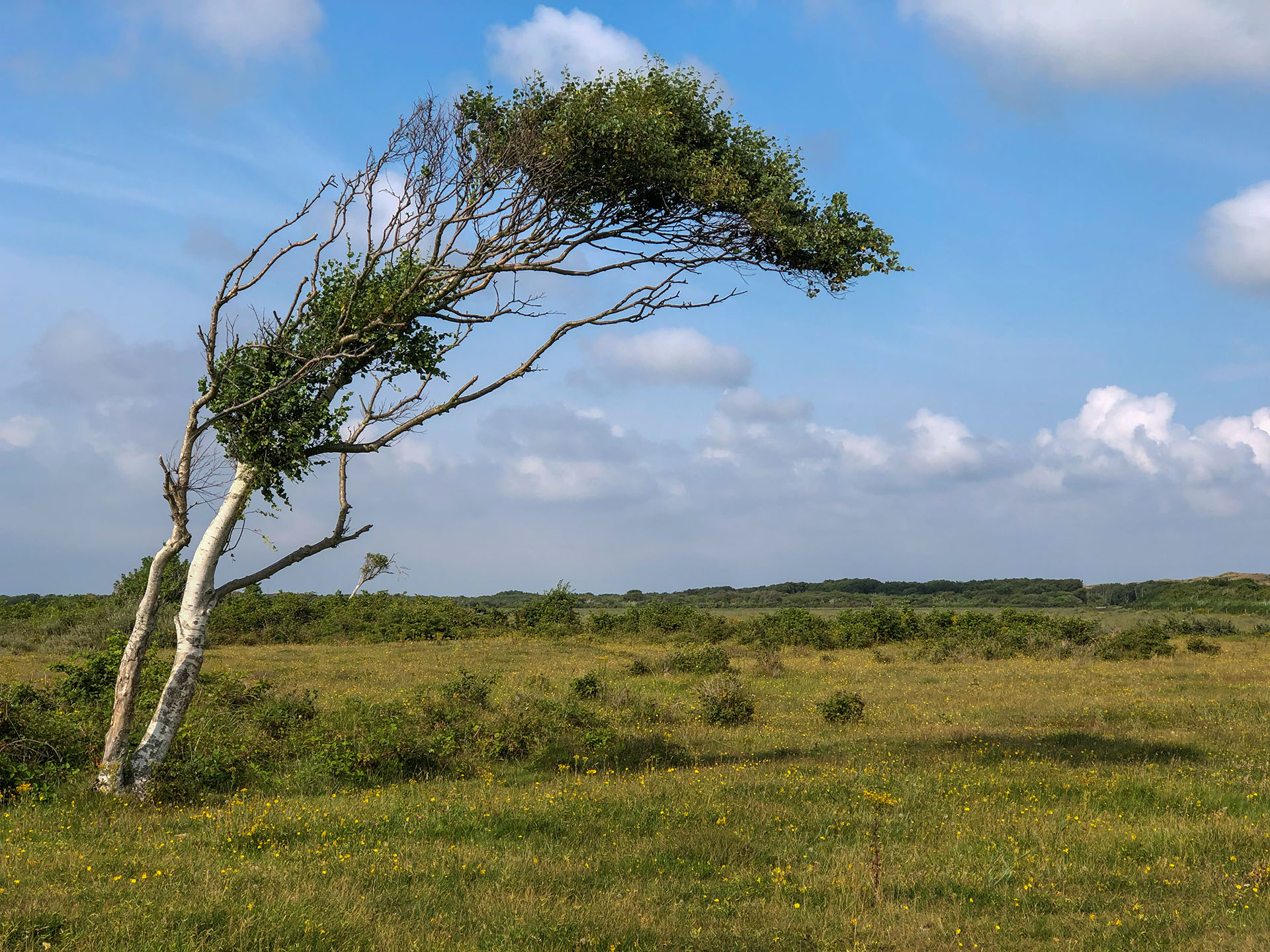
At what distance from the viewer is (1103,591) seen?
120125 mm

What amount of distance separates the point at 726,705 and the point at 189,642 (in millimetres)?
11340

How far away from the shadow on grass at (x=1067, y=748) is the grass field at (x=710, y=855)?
83 millimetres

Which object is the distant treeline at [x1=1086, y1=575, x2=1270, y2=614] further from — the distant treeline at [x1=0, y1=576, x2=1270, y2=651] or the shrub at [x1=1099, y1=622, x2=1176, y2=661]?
the shrub at [x1=1099, y1=622, x2=1176, y2=661]

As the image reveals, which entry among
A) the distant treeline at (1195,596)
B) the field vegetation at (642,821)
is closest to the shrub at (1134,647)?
the field vegetation at (642,821)

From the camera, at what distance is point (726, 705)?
62.2ft

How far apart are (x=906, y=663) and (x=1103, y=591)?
103447mm

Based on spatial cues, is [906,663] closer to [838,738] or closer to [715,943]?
[838,738]

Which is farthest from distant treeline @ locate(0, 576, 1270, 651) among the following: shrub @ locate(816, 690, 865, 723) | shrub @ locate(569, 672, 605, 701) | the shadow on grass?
the shadow on grass

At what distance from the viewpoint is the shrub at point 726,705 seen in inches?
734

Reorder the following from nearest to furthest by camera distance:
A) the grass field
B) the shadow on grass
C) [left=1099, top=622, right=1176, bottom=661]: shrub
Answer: the grass field, the shadow on grass, [left=1099, top=622, right=1176, bottom=661]: shrub

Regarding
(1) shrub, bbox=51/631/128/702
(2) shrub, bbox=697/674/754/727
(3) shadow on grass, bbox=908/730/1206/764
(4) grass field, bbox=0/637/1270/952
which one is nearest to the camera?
(4) grass field, bbox=0/637/1270/952

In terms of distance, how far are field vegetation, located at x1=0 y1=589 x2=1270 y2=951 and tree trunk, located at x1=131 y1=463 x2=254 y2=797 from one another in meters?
0.43

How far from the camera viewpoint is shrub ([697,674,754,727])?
18641 mm

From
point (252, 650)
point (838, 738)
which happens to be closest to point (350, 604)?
point (252, 650)
